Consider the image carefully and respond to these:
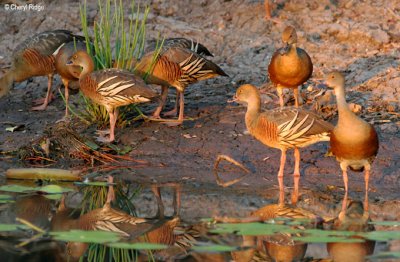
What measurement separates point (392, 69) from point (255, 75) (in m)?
A: 2.08

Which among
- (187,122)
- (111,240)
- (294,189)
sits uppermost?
(187,122)

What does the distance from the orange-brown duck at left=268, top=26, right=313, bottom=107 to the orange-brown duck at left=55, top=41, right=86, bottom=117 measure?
285cm

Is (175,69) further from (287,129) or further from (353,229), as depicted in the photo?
(353,229)

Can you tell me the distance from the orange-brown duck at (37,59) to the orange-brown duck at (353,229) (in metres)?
5.70

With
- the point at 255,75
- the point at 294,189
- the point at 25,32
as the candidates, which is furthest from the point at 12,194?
the point at 25,32

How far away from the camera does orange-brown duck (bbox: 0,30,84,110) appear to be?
13.9 meters

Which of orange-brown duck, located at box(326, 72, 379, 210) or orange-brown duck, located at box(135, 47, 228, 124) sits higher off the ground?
orange-brown duck, located at box(135, 47, 228, 124)

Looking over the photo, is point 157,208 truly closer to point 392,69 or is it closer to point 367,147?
point 367,147

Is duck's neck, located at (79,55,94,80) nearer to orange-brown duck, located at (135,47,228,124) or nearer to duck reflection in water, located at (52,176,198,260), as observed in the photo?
orange-brown duck, located at (135,47,228,124)

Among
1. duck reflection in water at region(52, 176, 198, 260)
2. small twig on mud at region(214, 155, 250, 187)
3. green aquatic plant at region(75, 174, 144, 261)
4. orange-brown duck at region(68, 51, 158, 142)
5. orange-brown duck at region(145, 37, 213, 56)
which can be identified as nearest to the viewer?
green aquatic plant at region(75, 174, 144, 261)

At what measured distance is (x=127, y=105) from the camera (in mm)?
12891

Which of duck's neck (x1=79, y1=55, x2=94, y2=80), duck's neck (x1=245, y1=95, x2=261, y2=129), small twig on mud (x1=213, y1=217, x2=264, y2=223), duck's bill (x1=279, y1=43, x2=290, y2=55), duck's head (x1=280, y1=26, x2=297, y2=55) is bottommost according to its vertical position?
small twig on mud (x1=213, y1=217, x2=264, y2=223)

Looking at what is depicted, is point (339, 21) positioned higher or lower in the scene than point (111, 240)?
higher
